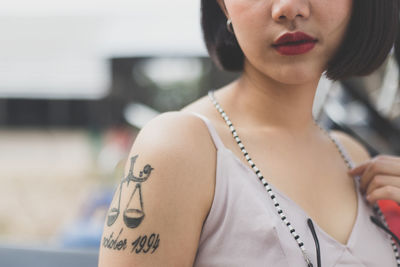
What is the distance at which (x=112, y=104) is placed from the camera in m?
6.51

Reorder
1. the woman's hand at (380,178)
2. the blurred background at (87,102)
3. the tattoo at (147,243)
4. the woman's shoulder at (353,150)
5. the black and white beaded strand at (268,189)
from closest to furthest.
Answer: the tattoo at (147,243) < the black and white beaded strand at (268,189) < the woman's hand at (380,178) < the woman's shoulder at (353,150) < the blurred background at (87,102)

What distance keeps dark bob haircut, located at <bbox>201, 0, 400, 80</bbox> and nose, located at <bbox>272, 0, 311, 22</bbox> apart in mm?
220

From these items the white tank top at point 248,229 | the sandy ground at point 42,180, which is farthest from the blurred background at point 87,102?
the white tank top at point 248,229

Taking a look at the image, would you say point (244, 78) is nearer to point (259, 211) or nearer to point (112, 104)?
point (259, 211)

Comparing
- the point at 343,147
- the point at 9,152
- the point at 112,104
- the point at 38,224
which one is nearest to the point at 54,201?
the point at 38,224

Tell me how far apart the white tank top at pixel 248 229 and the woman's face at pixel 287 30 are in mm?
210

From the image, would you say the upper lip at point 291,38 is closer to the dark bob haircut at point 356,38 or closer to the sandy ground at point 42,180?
the dark bob haircut at point 356,38

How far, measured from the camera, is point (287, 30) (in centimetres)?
110

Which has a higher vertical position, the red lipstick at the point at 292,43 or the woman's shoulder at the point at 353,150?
the red lipstick at the point at 292,43

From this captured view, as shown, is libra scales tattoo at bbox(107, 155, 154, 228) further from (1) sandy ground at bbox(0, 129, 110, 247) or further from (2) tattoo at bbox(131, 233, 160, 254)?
(1) sandy ground at bbox(0, 129, 110, 247)

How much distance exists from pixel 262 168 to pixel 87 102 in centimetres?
992

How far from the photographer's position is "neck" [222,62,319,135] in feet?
4.39

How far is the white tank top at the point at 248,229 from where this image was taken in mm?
1056

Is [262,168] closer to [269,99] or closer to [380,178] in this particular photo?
[269,99]
